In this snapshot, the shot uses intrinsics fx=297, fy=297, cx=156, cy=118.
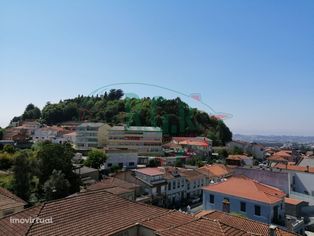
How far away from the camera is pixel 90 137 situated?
7638cm

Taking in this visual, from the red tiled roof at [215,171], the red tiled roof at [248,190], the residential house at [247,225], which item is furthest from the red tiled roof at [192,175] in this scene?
the residential house at [247,225]

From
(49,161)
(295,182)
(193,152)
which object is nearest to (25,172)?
(49,161)

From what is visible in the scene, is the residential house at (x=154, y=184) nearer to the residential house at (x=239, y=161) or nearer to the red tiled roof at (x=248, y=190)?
the red tiled roof at (x=248, y=190)

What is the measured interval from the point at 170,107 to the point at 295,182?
67.7 metres

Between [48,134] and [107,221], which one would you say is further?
[48,134]

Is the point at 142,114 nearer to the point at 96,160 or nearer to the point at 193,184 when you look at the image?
the point at 96,160

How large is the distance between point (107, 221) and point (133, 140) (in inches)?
2499

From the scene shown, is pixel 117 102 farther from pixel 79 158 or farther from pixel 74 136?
pixel 79 158

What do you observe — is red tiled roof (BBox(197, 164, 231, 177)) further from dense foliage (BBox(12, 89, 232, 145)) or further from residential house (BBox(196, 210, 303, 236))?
dense foliage (BBox(12, 89, 232, 145))

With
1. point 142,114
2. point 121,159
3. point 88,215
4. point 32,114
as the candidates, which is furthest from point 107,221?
point 32,114

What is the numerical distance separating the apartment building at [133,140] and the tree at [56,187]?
1647 inches

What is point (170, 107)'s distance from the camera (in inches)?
3915

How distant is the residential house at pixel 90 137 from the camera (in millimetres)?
75938

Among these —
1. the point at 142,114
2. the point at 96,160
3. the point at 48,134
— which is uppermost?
the point at 142,114
